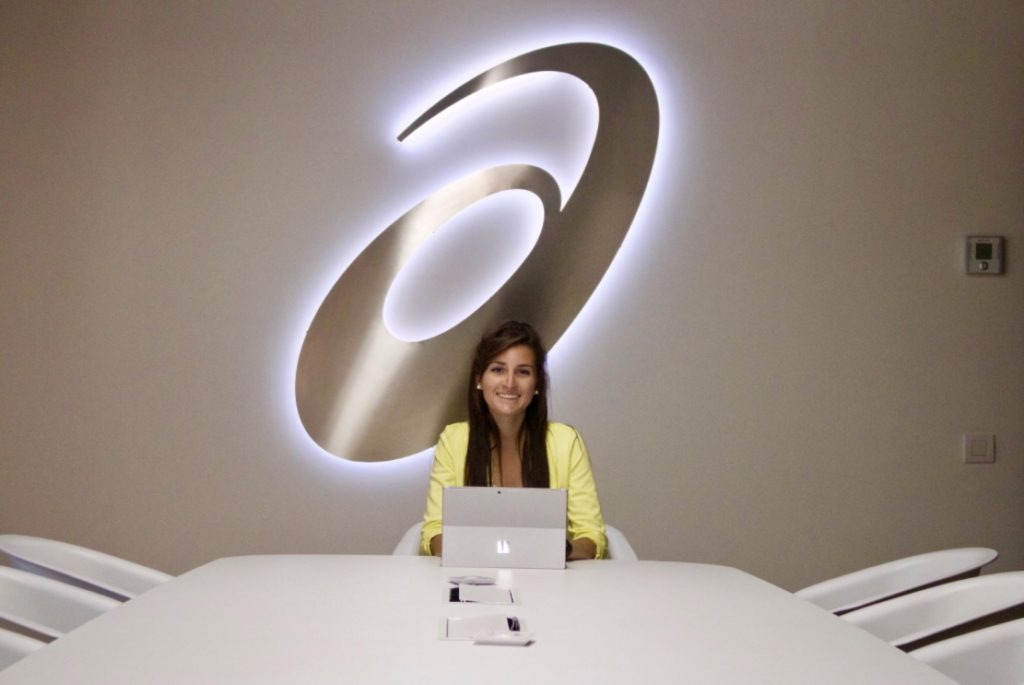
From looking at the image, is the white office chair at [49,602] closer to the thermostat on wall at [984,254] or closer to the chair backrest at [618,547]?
the chair backrest at [618,547]

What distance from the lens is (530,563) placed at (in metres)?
2.73

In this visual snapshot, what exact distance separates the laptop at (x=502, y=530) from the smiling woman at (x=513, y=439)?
1.86 ft

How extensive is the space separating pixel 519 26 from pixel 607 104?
45 cm

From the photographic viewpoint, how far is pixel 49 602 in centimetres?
236

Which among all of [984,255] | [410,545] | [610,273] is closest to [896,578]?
[410,545]

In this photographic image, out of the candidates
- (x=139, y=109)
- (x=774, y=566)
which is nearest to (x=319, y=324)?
(x=139, y=109)

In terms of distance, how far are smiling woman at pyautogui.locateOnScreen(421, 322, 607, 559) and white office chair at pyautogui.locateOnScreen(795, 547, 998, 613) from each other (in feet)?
2.45

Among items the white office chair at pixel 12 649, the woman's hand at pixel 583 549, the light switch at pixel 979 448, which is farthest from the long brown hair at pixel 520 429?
the light switch at pixel 979 448

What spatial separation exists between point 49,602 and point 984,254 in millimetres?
3471

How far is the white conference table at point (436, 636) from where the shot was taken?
1676 millimetres

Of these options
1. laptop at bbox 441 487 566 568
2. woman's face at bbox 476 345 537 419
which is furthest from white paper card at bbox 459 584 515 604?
woman's face at bbox 476 345 537 419

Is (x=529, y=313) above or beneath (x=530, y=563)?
above

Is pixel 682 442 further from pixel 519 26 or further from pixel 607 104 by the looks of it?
pixel 519 26

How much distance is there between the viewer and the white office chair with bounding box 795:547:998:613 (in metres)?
2.75
